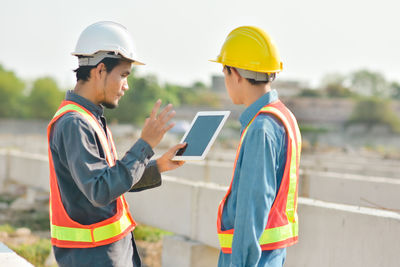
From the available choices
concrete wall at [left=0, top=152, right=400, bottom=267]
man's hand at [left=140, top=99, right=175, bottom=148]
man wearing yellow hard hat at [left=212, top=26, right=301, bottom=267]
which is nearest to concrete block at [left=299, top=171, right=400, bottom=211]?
concrete wall at [left=0, top=152, right=400, bottom=267]

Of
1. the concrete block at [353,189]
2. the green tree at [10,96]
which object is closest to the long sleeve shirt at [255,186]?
the concrete block at [353,189]

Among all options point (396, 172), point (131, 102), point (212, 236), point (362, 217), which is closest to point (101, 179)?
point (362, 217)

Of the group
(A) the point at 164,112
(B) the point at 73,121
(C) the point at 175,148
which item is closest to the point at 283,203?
(C) the point at 175,148

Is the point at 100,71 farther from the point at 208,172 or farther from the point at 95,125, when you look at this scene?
the point at 208,172

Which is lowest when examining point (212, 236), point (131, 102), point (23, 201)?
point (131, 102)

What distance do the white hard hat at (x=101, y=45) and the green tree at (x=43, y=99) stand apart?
7176cm

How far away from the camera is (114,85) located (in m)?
2.84

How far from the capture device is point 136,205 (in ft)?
22.6

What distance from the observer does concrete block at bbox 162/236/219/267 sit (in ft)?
18.2

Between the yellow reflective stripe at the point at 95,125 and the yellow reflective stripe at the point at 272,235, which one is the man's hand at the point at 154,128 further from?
the yellow reflective stripe at the point at 272,235

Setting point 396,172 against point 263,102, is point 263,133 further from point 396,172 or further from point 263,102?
point 396,172

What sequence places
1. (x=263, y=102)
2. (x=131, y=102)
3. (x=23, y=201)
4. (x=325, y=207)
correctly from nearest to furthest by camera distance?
(x=263, y=102), (x=325, y=207), (x=23, y=201), (x=131, y=102)

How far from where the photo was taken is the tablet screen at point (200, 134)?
2.87 m

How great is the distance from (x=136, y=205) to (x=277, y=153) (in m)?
4.62
